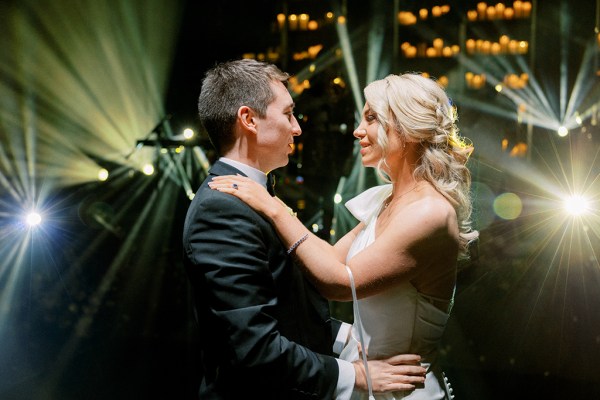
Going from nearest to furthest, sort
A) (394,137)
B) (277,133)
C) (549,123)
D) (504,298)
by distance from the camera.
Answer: (277,133) < (394,137) < (504,298) < (549,123)

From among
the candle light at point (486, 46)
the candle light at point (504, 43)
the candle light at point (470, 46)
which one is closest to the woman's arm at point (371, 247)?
the candle light at point (504, 43)

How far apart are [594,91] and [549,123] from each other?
3.67 meters

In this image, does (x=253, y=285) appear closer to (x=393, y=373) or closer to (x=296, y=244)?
(x=296, y=244)

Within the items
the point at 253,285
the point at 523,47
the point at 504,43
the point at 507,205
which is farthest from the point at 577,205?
the point at 504,43

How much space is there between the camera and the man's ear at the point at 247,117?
1.66 meters

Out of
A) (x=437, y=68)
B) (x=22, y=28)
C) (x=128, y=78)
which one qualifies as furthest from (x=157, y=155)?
(x=437, y=68)

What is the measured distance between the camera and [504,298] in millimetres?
6641

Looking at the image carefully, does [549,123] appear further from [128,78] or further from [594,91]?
[128,78]

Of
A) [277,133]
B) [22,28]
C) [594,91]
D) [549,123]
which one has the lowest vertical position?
[277,133]

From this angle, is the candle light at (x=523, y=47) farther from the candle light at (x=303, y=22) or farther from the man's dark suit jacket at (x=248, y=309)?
the man's dark suit jacket at (x=248, y=309)

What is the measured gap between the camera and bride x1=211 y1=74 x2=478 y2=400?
1625mm

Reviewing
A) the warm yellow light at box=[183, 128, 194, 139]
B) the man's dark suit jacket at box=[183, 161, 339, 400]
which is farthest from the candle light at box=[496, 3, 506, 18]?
the man's dark suit jacket at box=[183, 161, 339, 400]

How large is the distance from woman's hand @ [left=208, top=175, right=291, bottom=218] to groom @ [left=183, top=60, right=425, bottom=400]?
27mm

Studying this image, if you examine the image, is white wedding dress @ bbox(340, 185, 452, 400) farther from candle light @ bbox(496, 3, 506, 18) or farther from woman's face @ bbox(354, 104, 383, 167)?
candle light @ bbox(496, 3, 506, 18)
